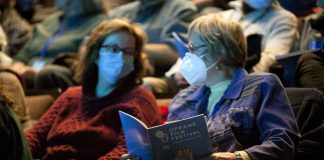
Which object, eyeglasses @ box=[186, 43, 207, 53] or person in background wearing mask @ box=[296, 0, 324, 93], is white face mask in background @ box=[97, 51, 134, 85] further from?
person in background wearing mask @ box=[296, 0, 324, 93]

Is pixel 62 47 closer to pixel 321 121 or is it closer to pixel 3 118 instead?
pixel 3 118

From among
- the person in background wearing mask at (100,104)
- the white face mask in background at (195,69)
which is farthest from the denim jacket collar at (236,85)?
the person in background wearing mask at (100,104)

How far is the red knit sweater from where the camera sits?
2533 millimetres

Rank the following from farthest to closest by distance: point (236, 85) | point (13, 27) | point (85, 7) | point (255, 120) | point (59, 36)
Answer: point (13, 27), point (59, 36), point (85, 7), point (236, 85), point (255, 120)

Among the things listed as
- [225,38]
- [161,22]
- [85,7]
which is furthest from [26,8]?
[225,38]

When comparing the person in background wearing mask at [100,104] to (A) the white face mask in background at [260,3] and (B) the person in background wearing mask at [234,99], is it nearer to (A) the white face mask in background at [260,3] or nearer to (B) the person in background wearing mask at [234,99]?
(B) the person in background wearing mask at [234,99]

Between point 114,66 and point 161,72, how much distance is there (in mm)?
778

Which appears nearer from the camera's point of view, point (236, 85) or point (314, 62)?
point (236, 85)

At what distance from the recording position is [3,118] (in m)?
2.15

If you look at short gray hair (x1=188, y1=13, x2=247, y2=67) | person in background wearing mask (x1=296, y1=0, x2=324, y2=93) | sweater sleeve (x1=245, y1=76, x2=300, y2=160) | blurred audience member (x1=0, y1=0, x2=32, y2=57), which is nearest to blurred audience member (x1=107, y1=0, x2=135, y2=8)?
blurred audience member (x1=0, y1=0, x2=32, y2=57)

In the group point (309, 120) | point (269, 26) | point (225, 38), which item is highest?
point (225, 38)

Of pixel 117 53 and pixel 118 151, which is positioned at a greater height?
pixel 117 53

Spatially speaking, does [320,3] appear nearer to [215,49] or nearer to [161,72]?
[215,49]

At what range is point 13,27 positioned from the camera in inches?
177
